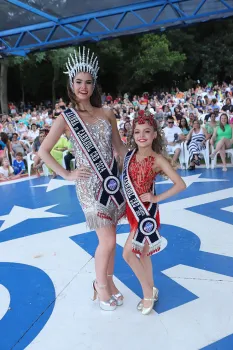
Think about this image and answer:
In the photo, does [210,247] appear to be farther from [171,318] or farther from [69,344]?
[69,344]

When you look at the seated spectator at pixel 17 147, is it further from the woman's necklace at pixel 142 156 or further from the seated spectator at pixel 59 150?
the woman's necklace at pixel 142 156

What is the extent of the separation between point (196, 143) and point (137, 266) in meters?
5.52

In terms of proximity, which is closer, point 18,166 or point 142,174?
point 142,174

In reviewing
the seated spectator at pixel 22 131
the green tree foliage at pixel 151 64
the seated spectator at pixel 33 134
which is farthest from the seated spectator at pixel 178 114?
the green tree foliage at pixel 151 64

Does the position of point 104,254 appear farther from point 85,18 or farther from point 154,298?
point 85,18

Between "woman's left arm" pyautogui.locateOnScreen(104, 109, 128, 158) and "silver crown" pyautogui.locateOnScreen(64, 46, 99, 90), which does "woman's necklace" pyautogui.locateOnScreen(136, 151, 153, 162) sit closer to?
"woman's left arm" pyautogui.locateOnScreen(104, 109, 128, 158)

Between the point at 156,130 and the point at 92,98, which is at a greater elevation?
the point at 92,98

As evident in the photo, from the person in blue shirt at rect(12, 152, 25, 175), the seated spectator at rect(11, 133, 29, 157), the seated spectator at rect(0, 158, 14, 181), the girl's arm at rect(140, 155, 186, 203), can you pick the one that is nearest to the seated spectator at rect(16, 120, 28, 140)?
the seated spectator at rect(11, 133, 29, 157)

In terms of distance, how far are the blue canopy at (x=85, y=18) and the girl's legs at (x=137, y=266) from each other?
18.7ft

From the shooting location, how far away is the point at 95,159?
8.29ft

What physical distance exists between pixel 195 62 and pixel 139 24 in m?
24.9

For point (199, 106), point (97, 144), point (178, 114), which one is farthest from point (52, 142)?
point (199, 106)

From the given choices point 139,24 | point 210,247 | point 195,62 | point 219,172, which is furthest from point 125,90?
point 210,247

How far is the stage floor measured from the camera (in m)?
2.41
